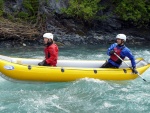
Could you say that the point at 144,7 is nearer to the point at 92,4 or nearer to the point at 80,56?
the point at 92,4

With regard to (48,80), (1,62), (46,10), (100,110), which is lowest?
(100,110)

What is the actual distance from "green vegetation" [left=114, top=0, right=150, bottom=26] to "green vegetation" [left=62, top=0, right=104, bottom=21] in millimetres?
1060

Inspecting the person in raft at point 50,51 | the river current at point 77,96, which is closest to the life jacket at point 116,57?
the river current at point 77,96

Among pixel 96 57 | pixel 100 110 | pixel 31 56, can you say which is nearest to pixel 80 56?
pixel 96 57

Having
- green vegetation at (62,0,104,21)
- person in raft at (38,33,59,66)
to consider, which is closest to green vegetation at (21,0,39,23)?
green vegetation at (62,0,104,21)

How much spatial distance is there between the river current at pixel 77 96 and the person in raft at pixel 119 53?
520 millimetres

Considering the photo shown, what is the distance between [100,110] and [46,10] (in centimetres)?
962

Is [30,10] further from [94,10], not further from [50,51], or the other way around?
[50,51]

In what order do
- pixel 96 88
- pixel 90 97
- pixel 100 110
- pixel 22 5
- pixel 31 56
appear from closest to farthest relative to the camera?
pixel 100 110 → pixel 90 97 → pixel 96 88 → pixel 31 56 → pixel 22 5

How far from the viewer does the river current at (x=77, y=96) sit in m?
6.31

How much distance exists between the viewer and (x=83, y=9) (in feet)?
48.8

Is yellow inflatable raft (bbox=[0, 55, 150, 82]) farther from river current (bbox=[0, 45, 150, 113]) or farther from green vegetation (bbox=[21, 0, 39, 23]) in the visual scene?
green vegetation (bbox=[21, 0, 39, 23])

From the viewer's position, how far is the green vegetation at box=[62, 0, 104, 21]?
14.8 meters

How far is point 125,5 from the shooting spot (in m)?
15.4
